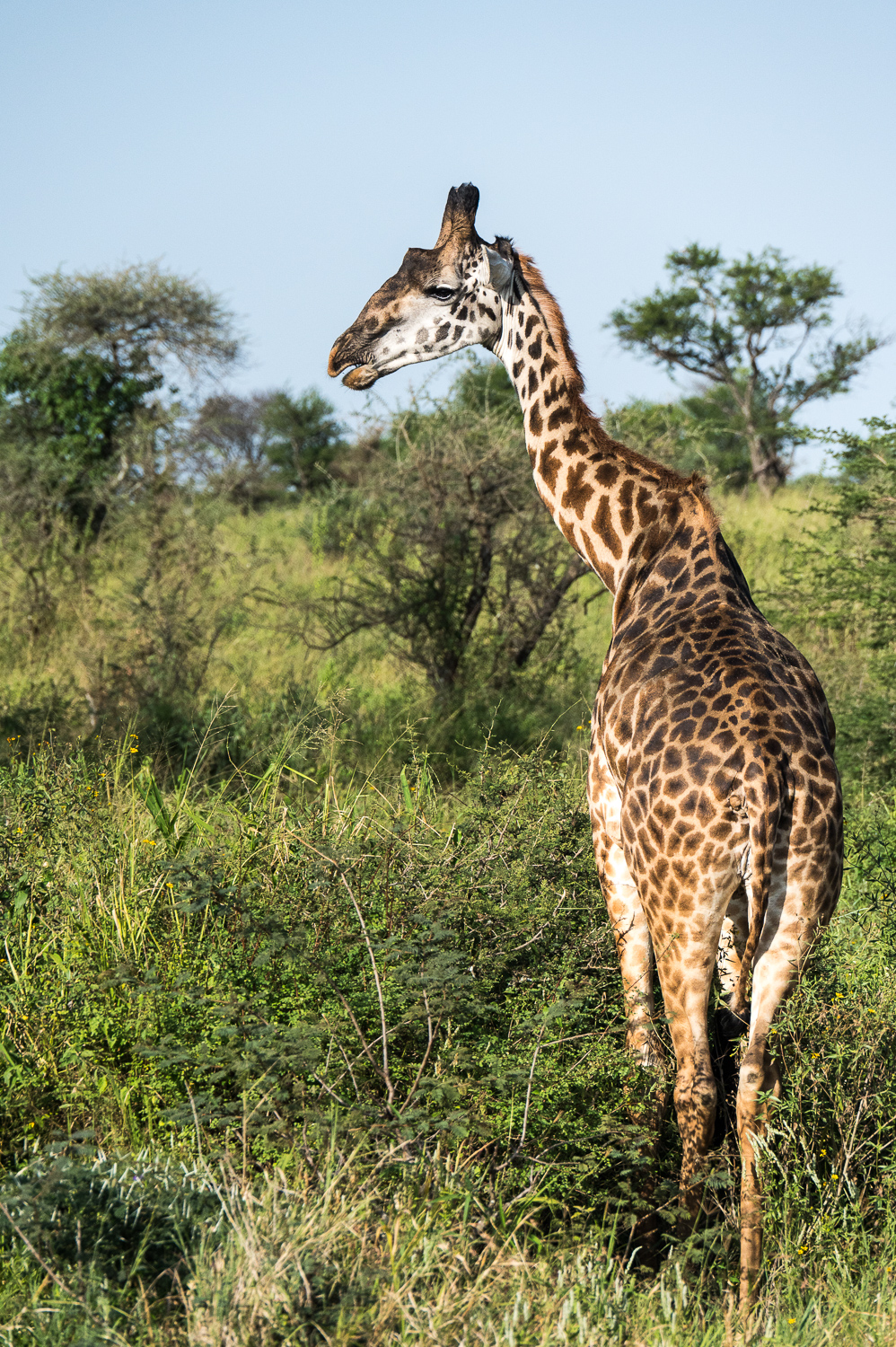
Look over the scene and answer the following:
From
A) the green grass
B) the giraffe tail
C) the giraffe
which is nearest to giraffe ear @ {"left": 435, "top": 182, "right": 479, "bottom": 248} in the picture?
the giraffe

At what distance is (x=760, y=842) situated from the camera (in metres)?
2.88

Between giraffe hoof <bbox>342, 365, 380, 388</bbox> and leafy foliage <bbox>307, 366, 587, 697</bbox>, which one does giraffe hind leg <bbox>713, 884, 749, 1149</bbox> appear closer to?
giraffe hoof <bbox>342, 365, 380, 388</bbox>

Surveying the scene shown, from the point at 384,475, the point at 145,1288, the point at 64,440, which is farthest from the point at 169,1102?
the point at 64,440

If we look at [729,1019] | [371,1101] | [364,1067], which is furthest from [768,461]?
[371,1101]

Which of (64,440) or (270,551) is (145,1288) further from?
(64,440)

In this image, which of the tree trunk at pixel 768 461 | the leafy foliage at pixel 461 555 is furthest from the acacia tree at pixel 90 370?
the tree trunk at pixel 768 461

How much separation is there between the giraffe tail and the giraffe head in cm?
242

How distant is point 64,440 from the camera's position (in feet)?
49.7

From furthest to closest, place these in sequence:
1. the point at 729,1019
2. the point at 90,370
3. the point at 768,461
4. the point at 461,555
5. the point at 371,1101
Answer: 1. the point at 768,461
2. the point at 90,370
3. the point at 461,555
4. the point at 729,1019
5. the point at 371,1101

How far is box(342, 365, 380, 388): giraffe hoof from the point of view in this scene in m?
4.43

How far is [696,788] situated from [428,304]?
7.96ft

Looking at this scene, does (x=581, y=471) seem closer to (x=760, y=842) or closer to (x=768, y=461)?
(x=760, y=842)

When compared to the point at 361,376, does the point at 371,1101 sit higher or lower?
lower

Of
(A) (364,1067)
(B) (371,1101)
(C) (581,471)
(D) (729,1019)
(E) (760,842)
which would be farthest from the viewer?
(C) (581,471)
